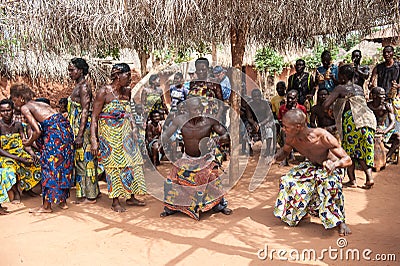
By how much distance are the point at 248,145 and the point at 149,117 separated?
1999mm

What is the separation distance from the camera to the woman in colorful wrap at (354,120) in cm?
519

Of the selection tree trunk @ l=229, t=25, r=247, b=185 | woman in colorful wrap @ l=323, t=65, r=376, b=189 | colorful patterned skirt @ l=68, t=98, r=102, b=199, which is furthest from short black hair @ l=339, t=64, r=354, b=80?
colorful patterned skirt @ l=68, t=98, r=102, b=199

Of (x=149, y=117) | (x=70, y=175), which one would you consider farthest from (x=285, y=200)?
(x=149, y=117)

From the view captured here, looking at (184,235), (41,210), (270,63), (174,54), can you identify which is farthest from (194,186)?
(270,63)

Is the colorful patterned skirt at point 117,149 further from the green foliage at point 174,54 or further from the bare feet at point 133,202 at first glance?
the green foliage at point 174,54

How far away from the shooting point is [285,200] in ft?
13.2

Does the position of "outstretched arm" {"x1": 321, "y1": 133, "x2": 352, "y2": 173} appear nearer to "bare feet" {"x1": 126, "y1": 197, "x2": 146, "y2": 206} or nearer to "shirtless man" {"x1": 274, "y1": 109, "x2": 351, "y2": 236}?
"shirtless man" {"x1": 274, "y1": 109, "x2": 351, "y2": 236}

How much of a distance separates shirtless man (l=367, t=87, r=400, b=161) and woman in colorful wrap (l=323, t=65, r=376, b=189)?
0.79 meters

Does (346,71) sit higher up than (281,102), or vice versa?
(346,71)

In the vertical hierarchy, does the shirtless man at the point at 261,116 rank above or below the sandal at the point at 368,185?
above

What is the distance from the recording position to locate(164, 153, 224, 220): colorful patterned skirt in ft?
14.3

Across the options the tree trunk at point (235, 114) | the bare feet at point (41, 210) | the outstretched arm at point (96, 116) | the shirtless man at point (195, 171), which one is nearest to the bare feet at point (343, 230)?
the shirtless man at point (195, 171)

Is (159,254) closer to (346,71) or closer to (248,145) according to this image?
(346,71)

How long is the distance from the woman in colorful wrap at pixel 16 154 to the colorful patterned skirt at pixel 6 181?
0.22 ft
